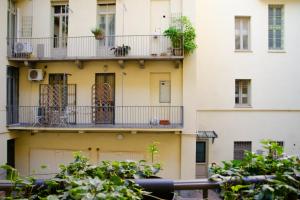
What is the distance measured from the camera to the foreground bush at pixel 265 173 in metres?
1.51

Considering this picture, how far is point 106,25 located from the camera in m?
14.4

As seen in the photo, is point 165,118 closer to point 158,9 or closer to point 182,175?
point 182,175

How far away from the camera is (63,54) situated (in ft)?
47.6

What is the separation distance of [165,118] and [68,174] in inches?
474

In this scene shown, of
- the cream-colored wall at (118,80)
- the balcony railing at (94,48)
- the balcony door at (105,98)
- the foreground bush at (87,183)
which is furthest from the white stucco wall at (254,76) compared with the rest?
the foreground bush at (87,183)

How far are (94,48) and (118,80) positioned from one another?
1.95m

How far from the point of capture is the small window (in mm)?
13984

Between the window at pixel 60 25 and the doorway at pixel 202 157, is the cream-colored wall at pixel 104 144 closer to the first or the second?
the doorway at pixel 202 157

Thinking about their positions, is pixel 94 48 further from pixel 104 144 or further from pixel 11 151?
pixel 11 151

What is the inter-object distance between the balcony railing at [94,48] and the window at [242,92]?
15.9 feet

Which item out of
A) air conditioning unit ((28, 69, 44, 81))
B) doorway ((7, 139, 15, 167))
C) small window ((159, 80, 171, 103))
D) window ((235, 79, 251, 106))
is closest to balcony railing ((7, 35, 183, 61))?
air conditioning unit ((28, 69, 44, 81))

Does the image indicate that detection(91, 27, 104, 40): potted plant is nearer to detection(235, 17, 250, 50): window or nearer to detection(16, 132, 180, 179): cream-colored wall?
detection(16, 132, 180, 179): cream-colored wall

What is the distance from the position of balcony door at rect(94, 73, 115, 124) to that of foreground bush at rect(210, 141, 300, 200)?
40.0 ft

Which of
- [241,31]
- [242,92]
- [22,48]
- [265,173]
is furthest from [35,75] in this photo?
[265,173]
